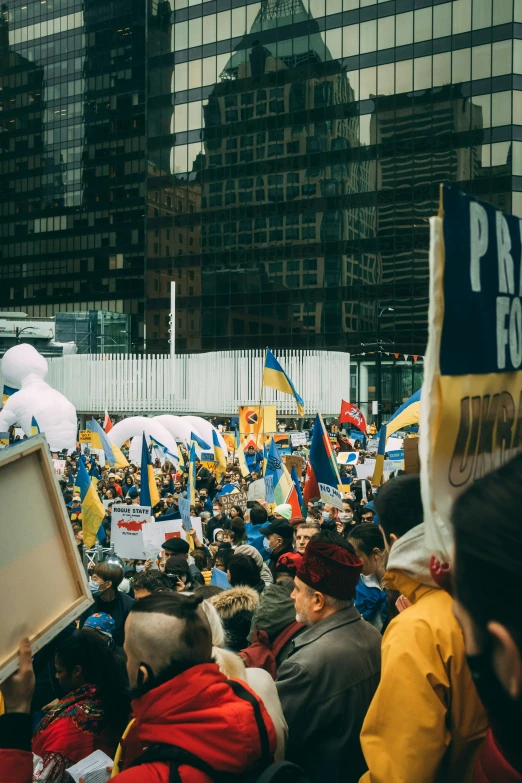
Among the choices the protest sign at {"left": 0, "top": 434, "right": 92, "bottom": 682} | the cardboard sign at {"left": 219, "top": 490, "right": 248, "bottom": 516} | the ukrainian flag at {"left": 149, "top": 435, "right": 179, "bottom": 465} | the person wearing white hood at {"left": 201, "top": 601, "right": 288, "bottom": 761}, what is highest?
the protest sign at {"left": 0, "top": 434, "right": 92, "bottom": 682}

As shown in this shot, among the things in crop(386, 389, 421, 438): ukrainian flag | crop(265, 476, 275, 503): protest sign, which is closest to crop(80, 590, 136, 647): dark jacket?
crop(386, 389, 421, 438): ukrainian flag

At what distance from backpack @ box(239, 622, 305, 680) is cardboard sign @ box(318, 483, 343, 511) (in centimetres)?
540

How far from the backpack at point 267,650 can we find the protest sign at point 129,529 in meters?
4.72

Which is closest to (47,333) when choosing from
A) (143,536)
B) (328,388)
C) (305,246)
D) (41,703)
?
(305,246)

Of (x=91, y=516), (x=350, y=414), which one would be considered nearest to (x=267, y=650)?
(x=91, y=516)

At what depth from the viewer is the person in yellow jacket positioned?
7.05 ft

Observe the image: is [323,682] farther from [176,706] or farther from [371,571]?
[371,571]

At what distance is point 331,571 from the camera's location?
3.44m

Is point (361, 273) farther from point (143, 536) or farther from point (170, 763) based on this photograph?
point (170, 763)

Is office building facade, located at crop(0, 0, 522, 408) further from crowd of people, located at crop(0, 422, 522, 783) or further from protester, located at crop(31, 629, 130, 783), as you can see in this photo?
protester, located at crop(31, 629, 130, 783)

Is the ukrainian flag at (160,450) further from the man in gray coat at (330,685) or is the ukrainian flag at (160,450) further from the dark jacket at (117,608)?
the man in gray coat at (330,685)

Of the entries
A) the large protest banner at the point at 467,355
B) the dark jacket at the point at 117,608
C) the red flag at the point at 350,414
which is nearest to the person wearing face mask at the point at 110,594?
the dark jacket at the point at 117,608

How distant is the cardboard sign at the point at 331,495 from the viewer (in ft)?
30.7

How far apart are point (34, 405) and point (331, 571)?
23.2 metres
